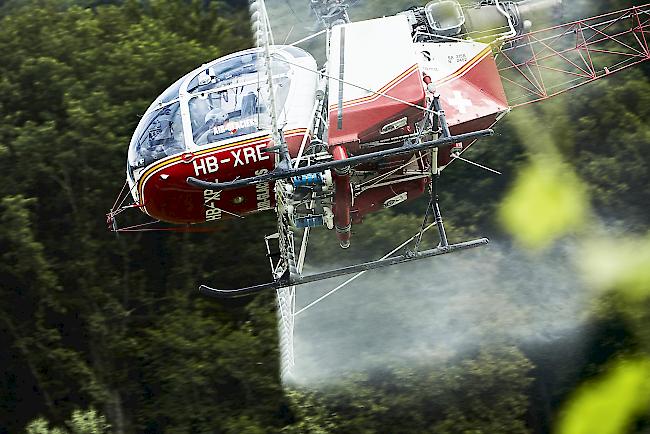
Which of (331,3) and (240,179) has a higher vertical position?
(331,3)

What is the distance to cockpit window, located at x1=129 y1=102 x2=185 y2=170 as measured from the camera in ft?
43.7

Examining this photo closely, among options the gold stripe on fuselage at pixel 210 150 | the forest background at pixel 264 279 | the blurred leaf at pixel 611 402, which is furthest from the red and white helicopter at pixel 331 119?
the blurred leaf at pixel 611 402

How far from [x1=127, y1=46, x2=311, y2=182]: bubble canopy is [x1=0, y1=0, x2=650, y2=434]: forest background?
133 inches

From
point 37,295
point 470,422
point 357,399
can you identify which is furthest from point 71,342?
point 470,422

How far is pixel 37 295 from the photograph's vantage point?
58.2 feet

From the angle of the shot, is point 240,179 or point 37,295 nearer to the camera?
point 240,179

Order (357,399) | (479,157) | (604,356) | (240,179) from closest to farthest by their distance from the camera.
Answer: (240,179)
(357,399)
(604,356)
(479,157)

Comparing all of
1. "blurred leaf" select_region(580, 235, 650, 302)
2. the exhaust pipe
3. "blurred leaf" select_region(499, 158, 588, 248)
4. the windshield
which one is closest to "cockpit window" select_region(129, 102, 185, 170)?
the windshield

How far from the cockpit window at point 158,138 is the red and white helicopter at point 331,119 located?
14 mm

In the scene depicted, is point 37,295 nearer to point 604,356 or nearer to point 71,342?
point 71,342

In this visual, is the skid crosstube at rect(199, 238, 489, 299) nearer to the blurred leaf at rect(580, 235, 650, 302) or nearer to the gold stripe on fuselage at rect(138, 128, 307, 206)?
the gold stripe on fuselage at rect(138, 128, 307, 206)

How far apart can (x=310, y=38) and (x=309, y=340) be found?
4099mm

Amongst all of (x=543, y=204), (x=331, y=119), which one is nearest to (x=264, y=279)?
(x=543, y=204)

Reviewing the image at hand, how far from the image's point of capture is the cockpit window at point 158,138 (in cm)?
1330
